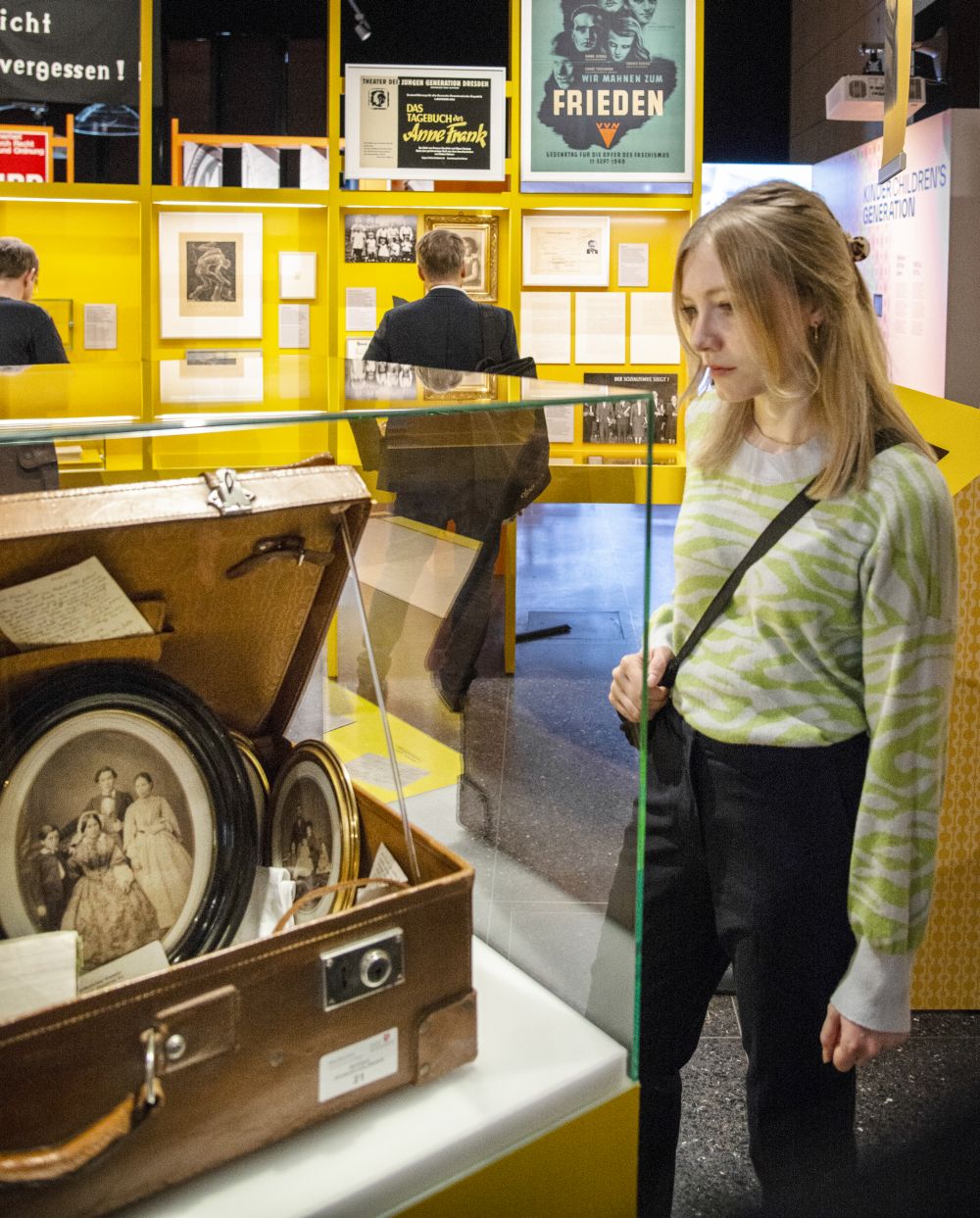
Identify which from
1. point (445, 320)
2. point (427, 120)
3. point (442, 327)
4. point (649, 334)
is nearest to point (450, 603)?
point (442, 327)

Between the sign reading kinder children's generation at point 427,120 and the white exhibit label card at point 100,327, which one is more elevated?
the sign reading kinder children's generation at point 427,120

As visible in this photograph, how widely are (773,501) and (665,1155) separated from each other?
826 millimetres

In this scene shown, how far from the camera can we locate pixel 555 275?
5594mm

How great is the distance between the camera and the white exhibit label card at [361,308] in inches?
226

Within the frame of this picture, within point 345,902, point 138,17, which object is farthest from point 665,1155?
point 138,17

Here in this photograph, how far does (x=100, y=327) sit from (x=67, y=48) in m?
1.15

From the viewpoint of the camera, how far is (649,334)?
5.70 m

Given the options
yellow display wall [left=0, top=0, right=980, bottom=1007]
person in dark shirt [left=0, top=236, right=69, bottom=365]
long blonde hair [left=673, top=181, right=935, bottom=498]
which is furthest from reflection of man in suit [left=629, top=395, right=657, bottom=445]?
yellow display wall [left=0, top=0, right=980, bottom=1007]

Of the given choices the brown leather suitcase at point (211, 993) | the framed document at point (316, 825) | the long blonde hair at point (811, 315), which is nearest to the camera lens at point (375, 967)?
the brown leather suitcase at point (211, 993)

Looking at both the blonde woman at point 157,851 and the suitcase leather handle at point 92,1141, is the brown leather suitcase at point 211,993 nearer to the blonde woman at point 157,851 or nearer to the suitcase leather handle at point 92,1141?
the suitcase leather handle at point 92,1141

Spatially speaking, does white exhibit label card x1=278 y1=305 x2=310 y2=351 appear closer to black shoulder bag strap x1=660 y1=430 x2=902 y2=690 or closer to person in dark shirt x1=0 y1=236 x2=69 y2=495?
person in dark shirt x1=0 y1=236 x2=69 y2=495

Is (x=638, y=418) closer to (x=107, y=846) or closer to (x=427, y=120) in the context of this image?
(x=107, y=846)

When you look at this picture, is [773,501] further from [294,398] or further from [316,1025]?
[316,1025]

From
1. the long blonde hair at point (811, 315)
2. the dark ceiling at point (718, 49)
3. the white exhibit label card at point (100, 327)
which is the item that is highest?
the dark ceiling at point (718, 49)
